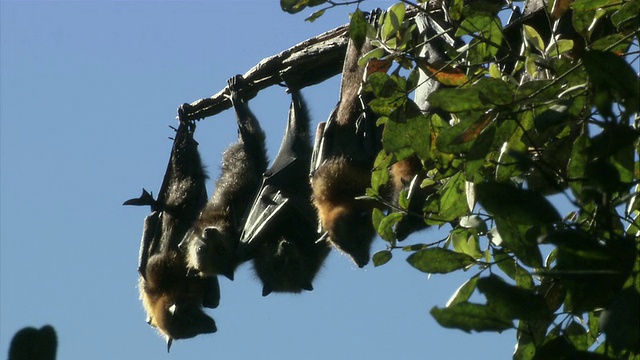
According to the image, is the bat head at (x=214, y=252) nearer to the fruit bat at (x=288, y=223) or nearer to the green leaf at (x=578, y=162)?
the fruit bat at (x=288, y=223)

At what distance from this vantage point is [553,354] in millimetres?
2080

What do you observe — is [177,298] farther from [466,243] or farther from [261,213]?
[466,243]

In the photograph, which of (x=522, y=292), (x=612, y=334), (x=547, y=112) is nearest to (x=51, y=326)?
(x=612, y=334)

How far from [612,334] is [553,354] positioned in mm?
532

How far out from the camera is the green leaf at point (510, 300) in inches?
74.1

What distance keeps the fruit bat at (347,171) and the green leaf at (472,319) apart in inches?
216

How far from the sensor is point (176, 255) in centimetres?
1159

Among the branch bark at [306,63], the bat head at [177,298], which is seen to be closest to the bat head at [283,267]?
the bat head at [177,298]

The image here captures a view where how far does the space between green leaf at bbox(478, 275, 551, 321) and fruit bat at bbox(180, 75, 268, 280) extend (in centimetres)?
828

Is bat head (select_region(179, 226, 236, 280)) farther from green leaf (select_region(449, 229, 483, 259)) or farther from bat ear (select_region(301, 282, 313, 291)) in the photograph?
green leaf (select_region(449, 229, 483, 259))

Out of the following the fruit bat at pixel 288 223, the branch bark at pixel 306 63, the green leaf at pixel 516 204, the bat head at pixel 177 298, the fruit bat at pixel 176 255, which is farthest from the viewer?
the bat head at pixel 177 298

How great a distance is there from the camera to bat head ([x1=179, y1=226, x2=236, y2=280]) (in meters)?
10.7

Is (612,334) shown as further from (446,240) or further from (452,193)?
(446,240)

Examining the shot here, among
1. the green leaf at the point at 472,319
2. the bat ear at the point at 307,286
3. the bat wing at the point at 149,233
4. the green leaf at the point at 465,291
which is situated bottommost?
the green leaf at the point at 472,319
